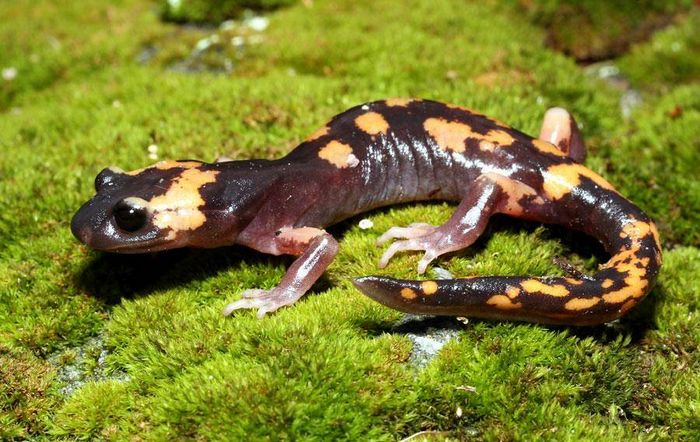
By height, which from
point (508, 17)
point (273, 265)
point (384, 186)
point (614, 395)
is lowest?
point (614, 395)

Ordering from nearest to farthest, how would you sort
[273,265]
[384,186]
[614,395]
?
[614,395] < [273,265] < [384,186]

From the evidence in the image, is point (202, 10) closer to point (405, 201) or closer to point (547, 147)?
point (405, 201)

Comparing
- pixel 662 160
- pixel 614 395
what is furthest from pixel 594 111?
pixel 614 395

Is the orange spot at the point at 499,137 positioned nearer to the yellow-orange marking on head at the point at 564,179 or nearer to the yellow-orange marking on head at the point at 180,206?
the yellow-orange marking on head at the point at 564,179

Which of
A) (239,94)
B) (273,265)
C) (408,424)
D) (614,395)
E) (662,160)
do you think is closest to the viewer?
(408,424)

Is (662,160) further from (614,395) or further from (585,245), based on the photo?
(614,395)

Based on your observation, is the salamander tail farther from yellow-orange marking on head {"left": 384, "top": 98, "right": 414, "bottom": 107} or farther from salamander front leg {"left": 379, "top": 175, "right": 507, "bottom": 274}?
yellow-orange marking on head {"left": 384, "top": 98, "right": 414, "bottom": 107}

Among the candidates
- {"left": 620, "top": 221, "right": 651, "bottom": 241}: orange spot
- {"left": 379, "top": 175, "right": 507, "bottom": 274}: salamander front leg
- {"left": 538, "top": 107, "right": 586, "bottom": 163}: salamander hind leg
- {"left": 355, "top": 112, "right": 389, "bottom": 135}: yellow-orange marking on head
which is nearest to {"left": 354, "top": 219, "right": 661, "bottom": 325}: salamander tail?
{"left": 620, "top": 221, "right": 651, "bottom": 241}: orange spot

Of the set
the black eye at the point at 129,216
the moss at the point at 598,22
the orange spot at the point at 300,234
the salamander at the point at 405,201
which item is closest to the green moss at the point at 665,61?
the moss at the point at 598,22
